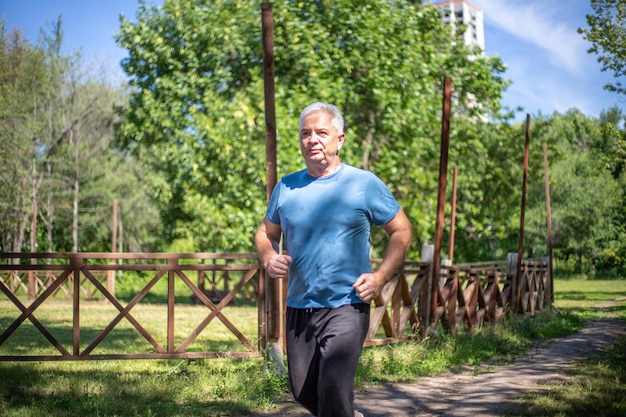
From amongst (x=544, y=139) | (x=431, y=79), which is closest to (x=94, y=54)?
(x=431, y=79)

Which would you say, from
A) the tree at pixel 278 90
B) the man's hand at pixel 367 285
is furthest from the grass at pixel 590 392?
the tree at pixel 278 90

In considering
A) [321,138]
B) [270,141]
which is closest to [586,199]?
[270,141]

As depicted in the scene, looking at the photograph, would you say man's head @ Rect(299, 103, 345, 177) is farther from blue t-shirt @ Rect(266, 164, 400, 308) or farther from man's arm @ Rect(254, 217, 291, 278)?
man's arm @ Rect(254, 217, 291, 278)

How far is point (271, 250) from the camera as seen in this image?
3.67 m

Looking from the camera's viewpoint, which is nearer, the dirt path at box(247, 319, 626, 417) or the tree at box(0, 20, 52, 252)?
the dirt path at box(247, 319, 626, 417)

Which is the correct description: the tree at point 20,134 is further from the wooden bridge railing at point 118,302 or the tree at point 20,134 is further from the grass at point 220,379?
the wooden bridge railing at point 118,302

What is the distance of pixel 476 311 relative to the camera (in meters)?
12.4

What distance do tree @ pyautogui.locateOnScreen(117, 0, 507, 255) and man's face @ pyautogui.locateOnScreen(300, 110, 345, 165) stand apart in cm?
1419

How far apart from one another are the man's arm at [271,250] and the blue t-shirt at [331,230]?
7cm

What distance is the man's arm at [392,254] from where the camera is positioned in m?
3.29

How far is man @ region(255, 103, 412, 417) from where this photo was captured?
129 inches

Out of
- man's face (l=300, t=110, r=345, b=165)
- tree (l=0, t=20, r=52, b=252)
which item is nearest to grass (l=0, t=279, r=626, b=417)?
man's face (l=300, t=110, r=345, b=165)

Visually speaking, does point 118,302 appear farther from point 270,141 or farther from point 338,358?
point 338,358

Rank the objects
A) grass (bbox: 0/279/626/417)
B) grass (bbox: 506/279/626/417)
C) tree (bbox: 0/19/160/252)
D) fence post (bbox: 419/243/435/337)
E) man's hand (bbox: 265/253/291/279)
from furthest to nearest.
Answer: tree (bbox: 0/19/160/252)
fence post (bbox: 419/243/435/337)
grass (bbox: 0/279/626/417)
grass (bbox: 506/279/626/417)
man's hand (bbox: 265/253/291/279)
